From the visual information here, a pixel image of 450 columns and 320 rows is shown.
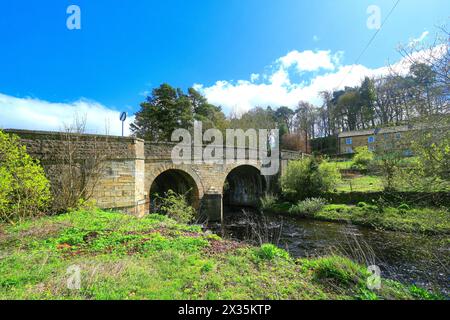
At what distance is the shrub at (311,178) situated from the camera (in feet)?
51.2

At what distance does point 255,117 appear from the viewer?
31.2 meters

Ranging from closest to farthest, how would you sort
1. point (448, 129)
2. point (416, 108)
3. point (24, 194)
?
point (448, 129) → point (416, 108) → point (24, 194)

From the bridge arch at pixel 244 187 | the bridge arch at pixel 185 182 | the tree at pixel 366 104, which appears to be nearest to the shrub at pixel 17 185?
the bridge arch at pixel 185 182

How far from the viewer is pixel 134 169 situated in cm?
988

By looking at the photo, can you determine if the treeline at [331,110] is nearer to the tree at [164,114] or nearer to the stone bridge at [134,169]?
the tree at [164,114]

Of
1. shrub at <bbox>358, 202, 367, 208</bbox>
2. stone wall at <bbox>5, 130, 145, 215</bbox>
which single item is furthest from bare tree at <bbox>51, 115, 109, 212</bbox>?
shrub at <bbox>358, 202, 367, 208</bbox>

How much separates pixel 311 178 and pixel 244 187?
8004mm

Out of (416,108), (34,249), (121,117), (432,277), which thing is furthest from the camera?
(121,117)

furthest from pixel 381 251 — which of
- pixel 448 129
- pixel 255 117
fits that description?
pixel 255 117

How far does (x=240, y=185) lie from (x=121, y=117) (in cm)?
1418

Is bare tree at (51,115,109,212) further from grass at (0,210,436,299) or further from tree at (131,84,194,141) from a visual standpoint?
tree at (131,84,194,141)

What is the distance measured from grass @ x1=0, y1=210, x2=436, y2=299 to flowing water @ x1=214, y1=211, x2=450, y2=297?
1200mm

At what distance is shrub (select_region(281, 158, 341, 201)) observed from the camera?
51.2 ft

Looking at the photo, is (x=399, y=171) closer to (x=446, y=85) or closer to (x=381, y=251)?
(x=446, y=85)
